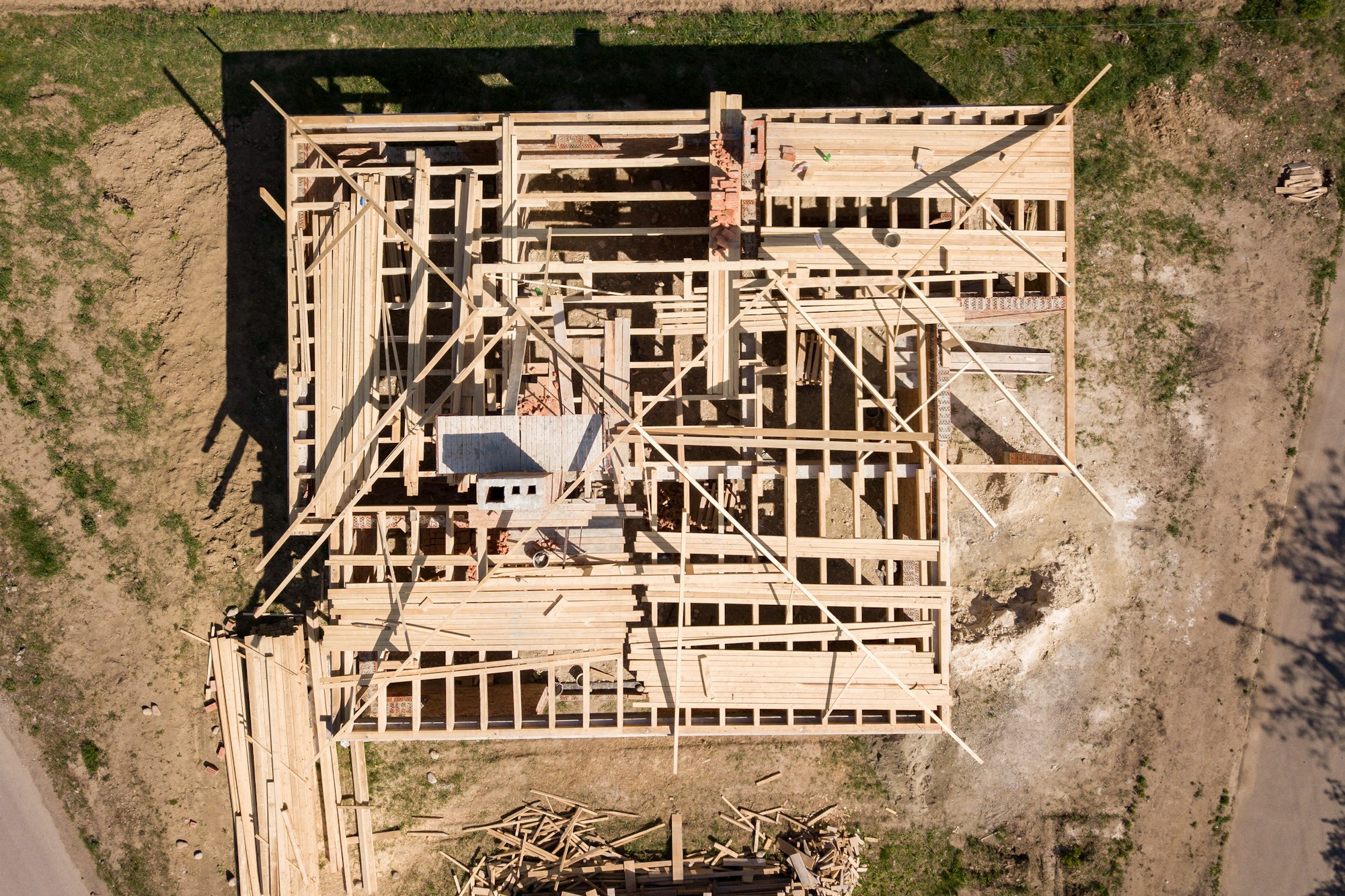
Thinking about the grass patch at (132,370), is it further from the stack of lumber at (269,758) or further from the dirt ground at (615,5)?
the dirt ground at (615,5)

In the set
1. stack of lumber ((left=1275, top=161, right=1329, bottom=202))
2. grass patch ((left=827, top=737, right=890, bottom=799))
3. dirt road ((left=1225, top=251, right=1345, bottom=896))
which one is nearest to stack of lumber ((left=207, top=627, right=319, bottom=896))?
grass patch ((left=827, top=737, right=890, bottom=799))

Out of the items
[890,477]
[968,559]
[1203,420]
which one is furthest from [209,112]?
[1203,420]

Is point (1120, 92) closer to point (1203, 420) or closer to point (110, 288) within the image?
point (1203, 420)

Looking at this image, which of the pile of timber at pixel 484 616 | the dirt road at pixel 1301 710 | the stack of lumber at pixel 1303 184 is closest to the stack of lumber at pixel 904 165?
the stack of lumber at pixel 1303 184

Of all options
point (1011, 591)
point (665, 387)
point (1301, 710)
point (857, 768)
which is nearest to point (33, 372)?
point (665, 387)

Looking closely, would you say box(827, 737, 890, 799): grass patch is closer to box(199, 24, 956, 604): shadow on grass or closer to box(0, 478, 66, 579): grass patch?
box(199, 24, 956, 604): shadow on grass

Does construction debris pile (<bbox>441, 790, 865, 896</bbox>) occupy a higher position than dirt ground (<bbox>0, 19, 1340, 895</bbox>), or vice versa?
dirt ground (<bbox>0, 19, 1340, 895</bbox>)
